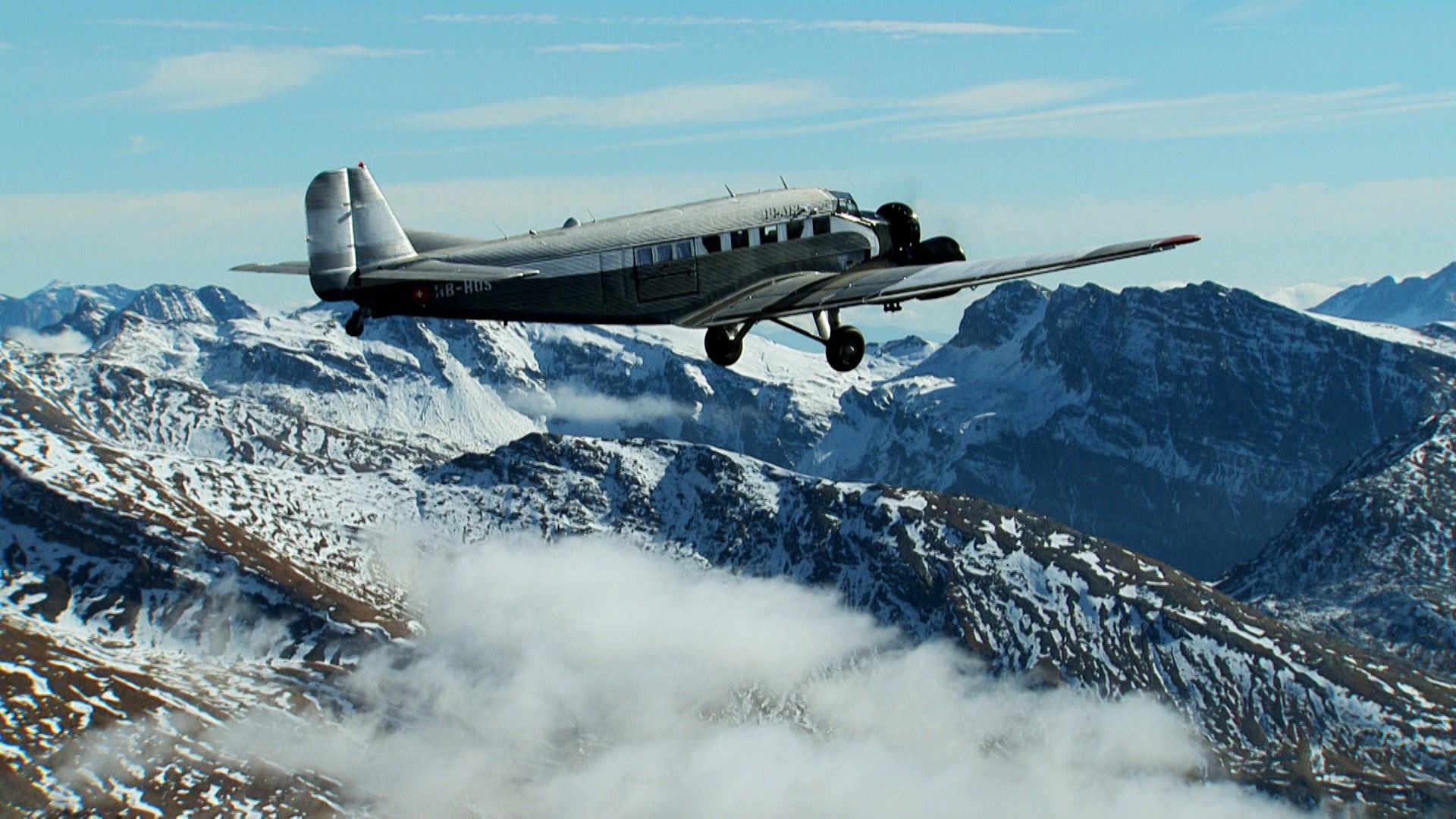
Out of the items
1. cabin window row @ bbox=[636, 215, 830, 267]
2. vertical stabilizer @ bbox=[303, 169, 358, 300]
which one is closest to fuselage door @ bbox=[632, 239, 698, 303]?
cabin window row @ bbox=[636, 215, 830, 267]

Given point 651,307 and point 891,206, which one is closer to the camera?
point 651,307

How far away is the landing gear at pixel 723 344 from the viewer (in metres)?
64.6

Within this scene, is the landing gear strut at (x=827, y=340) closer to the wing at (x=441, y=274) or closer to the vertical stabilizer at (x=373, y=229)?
the wing at (x=441, y=274)

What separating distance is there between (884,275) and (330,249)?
2175cm

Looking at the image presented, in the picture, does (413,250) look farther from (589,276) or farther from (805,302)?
(805,302)

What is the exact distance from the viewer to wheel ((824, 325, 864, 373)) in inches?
2484

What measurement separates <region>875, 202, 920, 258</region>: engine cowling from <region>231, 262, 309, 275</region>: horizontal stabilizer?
2506 cm

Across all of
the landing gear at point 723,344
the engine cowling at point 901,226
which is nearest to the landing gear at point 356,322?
the landing gear at point 723,344

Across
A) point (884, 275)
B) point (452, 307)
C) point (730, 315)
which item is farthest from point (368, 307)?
point (884, 275)

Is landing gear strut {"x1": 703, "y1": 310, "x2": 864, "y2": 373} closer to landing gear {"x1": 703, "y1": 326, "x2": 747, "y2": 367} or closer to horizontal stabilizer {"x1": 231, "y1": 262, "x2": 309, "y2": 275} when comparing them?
landing gear {"x1": 703, "y1": 326, "x2": 747, "y2": 367}

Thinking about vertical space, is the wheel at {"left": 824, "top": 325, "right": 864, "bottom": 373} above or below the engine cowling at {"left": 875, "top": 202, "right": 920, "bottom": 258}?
below

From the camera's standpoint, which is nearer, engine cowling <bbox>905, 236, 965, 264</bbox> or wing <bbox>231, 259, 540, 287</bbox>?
wing <bbox>231, 259, 540, 287</bbox>

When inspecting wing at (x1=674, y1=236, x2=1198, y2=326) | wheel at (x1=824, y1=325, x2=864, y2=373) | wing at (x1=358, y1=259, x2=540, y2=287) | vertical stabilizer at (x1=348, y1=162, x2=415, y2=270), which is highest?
vertical stabilizer at (x1=348, y1=162, x2=415, y2=270)

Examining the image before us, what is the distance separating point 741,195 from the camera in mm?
67938
